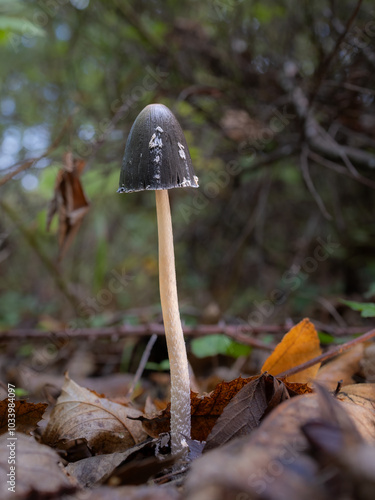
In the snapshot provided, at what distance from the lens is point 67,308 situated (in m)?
6.14

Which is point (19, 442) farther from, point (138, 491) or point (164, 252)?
point (164, 252)

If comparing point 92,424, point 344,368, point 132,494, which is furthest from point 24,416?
point 344,368

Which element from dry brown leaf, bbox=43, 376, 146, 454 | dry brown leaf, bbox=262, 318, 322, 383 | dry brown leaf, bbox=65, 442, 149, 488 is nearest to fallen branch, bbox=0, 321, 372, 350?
dry brown leaf, bbox=262, 318, 322, 383

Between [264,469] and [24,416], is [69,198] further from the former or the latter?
[264,469]

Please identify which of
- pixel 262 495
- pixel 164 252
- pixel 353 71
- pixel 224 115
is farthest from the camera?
pixel 224 115

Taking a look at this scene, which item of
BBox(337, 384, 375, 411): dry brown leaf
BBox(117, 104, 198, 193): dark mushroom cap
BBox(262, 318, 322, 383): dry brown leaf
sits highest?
BBox(117, 104, 198, 193): dark mushroom cap

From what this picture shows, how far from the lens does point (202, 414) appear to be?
6.73ft

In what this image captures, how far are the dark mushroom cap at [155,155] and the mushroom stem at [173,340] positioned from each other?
0.14m

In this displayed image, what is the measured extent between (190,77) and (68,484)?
4420mm

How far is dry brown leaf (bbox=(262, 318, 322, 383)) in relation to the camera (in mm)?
2156

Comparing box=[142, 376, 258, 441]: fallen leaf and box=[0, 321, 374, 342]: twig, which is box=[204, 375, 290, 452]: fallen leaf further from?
box=[0, 321, 374, 342]: twig

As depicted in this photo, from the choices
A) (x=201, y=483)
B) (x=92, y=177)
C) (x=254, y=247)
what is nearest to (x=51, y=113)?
(x=92, y=177)

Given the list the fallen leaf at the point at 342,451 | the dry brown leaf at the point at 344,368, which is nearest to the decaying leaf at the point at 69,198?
the dry brown leaf at the point at 344,368

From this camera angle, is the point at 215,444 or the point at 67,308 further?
the point at 67,308
